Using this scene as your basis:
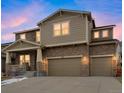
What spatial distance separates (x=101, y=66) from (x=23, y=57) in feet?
27.7

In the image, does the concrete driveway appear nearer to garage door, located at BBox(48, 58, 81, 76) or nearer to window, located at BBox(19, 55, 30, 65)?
garage door, located at BBox(48, 58, 81, 76)

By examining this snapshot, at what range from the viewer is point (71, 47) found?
14898mm

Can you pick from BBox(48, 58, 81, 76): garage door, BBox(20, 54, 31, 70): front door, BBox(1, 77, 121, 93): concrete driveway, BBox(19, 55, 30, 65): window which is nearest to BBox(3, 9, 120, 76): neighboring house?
BBox(48, 58, 81, 76): garage door

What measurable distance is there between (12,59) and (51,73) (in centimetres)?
522

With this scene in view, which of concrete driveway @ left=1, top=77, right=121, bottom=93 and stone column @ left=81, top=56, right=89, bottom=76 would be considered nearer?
concrete driveway @ left=1, top=77, right=121, bottom=93

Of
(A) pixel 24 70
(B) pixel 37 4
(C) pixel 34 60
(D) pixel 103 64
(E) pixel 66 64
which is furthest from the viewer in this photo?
(C) pixel 34 60

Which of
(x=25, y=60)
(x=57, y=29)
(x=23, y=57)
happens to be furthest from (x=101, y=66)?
(x=23, y=57)

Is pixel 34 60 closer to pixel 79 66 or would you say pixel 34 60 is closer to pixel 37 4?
pixel 79 66

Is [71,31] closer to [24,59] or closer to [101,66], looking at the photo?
[101,66]

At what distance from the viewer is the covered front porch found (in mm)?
15680

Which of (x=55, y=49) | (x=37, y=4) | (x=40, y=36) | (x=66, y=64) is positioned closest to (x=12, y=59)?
(x=40, y=36)

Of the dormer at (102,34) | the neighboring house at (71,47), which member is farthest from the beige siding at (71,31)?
the dormer at (102,34)

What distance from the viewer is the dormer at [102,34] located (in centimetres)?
1598

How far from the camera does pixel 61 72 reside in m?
15.1
